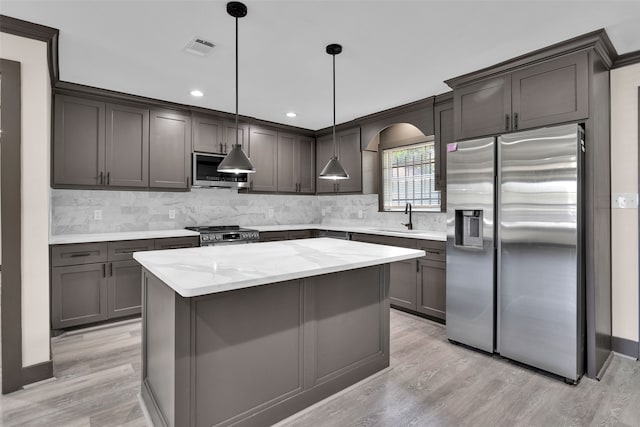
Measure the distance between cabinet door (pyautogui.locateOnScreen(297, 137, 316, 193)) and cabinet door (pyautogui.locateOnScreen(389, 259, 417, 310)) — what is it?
6.87ft

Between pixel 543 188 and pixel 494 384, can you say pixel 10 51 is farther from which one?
pixel 494 384

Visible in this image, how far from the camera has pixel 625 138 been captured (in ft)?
8.75

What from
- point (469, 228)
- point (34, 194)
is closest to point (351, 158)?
point (469, 228)

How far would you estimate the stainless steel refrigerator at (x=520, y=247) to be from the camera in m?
2.33

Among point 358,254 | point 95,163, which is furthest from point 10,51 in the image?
point 358,254

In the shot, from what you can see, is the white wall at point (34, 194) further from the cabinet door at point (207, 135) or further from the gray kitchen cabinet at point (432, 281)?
the gray kitchen cabinet at point (432, 281)

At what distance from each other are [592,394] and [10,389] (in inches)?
152

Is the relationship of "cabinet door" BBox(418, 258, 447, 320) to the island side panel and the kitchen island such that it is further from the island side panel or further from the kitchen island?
the island side panel

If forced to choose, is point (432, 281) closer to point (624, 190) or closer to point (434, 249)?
point (434, 249)

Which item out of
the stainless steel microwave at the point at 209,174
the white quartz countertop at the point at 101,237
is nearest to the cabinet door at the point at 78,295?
the white quartz countertop at the point at 101,237

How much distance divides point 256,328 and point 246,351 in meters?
0.13

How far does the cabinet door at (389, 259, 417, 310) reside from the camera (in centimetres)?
366

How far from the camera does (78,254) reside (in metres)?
3.16

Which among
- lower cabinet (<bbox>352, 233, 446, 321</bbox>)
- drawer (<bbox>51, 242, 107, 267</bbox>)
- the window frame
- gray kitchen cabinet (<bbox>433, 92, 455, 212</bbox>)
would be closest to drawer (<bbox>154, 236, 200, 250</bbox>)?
drawer (<bbox>51, 242, 107, 267</bbox>)
